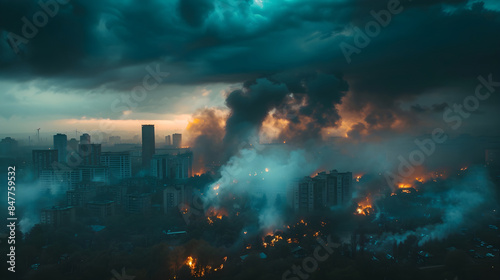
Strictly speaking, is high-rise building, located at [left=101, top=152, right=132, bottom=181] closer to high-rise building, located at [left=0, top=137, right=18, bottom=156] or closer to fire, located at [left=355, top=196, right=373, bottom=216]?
high-rise building, located at [left=0, top=137, right=18, bottom=156]

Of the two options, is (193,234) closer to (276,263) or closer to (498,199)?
(276,263)

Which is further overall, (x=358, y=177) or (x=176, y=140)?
(x=176, y=140)

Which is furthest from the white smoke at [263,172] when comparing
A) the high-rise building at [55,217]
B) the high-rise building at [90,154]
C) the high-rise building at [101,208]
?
the high-rise building at [90,154]

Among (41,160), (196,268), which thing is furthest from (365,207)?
(41,160)

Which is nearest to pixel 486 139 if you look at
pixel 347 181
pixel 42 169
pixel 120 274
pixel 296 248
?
pixel 347 181

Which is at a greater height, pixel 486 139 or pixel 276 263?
pixel 486 139

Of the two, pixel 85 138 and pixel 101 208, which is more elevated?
pixel 85 138

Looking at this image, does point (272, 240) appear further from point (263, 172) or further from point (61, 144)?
point (61, 144)
